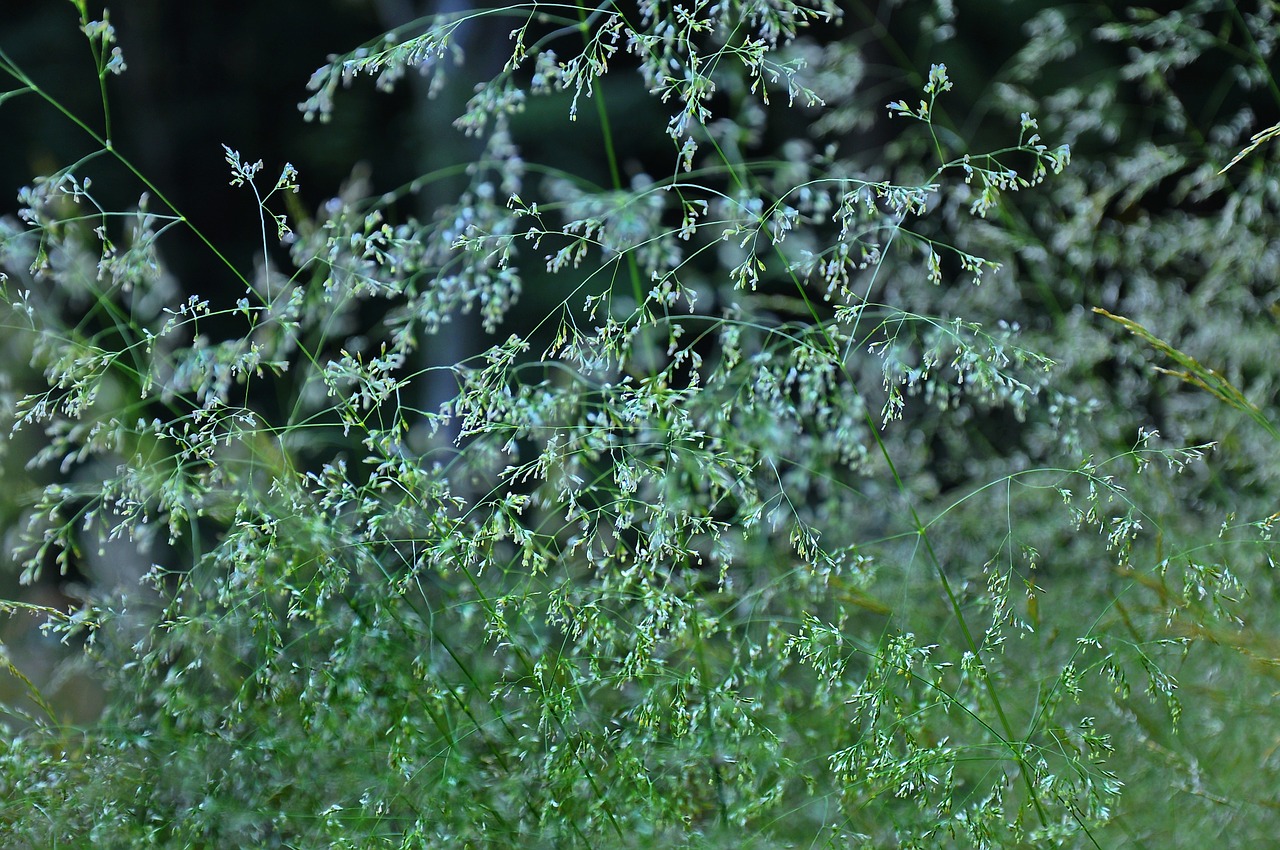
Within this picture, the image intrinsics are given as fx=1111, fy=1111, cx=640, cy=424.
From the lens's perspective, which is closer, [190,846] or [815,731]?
[190,846]

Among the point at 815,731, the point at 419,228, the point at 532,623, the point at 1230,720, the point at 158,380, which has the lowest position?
the point at 1230,720

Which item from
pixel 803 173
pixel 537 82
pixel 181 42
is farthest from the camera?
pixel 181 42

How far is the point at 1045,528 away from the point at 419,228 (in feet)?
4.18

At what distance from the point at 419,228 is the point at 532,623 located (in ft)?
1.67

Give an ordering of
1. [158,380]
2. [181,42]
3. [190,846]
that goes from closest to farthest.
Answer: [190,846] → [158,380] → [181,42]

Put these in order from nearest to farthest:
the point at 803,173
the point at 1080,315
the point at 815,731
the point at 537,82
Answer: the point at 537,82
the point at 815,731
the point at 803,173
the point at 1080,315

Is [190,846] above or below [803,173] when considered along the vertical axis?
above

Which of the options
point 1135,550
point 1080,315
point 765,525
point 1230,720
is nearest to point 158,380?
point 765,525

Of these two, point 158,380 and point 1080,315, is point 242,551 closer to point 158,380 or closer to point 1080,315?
point 158,380

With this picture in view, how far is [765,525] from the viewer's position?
194 centimetres

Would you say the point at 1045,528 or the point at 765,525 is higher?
the point at 765,525

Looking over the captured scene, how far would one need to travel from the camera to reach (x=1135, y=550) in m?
2.27

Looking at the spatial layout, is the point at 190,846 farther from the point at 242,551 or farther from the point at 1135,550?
the point at 1135,550

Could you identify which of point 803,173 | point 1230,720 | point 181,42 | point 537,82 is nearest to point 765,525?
point 803,173
